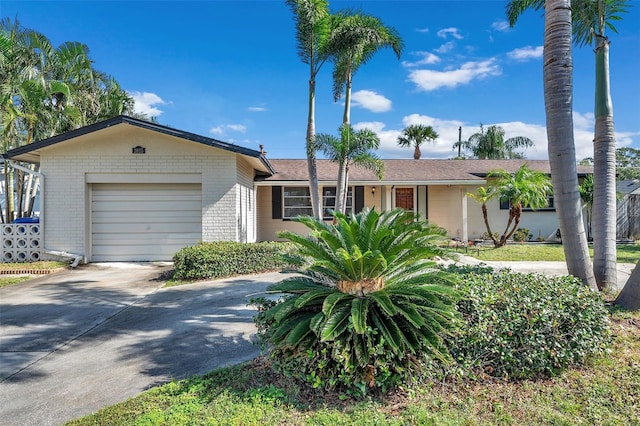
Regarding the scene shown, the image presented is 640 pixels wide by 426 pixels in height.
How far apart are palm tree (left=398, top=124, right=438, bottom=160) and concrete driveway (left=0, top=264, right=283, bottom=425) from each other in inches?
829

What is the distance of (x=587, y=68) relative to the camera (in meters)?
6.75

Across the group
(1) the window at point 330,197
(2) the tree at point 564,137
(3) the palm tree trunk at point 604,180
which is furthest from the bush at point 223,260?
(3) the palm tree trunk at point 604,180

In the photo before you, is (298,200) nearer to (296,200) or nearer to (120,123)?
(296,200)

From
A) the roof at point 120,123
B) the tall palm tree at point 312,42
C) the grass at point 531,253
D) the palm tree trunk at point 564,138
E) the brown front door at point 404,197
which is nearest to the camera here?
the palm tree trunk at point 564,138

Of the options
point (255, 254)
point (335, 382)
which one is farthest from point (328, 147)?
point (335, 382)

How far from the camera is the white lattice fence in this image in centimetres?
996

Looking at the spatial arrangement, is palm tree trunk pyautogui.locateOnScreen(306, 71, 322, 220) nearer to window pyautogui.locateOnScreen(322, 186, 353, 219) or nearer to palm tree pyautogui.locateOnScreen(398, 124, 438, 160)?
window pyautogui.locateOnScreen(322, 186, 353, 219)

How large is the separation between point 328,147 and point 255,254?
11.9 feet

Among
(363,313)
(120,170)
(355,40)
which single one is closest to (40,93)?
(120,170)

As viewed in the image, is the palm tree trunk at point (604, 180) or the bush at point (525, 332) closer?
the bush at point (525, 332)

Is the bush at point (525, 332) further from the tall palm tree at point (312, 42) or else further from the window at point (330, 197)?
the window at point (330, 197)

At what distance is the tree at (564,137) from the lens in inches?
168

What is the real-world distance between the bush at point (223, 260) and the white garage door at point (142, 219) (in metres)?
→ 1.78

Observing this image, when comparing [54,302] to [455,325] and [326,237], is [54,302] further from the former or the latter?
[455,325]
